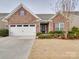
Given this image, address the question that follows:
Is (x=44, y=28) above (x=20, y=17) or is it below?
below

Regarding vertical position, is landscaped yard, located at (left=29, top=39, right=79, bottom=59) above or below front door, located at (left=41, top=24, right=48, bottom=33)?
below

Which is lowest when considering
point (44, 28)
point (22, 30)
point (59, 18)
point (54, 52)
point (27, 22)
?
point (54, 52)

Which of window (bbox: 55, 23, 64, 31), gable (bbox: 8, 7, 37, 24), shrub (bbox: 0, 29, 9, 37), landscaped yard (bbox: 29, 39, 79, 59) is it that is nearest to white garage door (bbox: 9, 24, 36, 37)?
shrub (bbox: 0, 29, 9, 37)

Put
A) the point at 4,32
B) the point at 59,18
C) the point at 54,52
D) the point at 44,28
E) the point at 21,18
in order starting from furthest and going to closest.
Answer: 1. the point at 44,28
2. the point at 59,18
3. the point at 21,18
4. the point at 4,32
5. the point at 54,52

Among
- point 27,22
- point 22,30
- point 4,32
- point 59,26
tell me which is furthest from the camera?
point 59,26

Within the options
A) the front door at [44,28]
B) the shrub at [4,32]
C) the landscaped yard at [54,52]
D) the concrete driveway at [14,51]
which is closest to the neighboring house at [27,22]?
the shrub at [4,32]

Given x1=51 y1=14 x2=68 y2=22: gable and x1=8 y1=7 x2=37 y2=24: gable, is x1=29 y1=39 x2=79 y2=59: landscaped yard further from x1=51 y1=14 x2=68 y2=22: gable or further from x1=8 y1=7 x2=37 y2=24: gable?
x1=51 y1=14 x2=68 y2=22: gable

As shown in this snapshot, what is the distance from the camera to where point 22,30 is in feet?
127

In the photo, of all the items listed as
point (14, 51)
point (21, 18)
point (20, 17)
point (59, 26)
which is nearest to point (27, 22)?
point (21, 18)

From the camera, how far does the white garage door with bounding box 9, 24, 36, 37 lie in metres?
38.5

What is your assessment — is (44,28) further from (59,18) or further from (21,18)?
(21,18)

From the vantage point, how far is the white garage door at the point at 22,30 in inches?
1516

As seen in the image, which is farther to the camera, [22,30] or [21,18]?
[21,18]

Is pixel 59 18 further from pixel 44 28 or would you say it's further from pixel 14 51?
pixel 14 51
